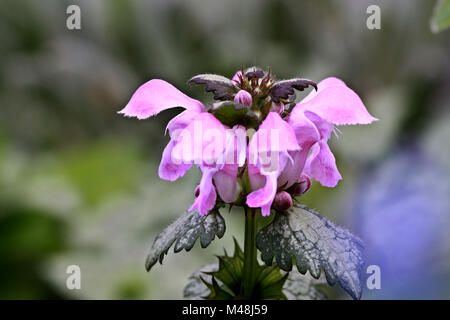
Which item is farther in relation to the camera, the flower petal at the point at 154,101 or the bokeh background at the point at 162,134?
the bokeh background at the point at 162,134

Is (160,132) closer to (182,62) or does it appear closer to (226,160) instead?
(182,62)

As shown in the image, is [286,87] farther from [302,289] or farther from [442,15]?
[302,289]

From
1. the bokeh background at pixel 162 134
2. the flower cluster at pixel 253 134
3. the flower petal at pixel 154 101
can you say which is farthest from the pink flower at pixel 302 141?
the bokeh background at pixel 162 134

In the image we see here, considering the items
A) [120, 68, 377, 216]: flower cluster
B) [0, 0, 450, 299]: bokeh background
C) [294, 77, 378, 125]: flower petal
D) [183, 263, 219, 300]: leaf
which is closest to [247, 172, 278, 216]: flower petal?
[120, 68, 377, 216]: flower cluster

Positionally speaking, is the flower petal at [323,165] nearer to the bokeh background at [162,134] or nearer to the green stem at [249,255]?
the green stem at [249,255]

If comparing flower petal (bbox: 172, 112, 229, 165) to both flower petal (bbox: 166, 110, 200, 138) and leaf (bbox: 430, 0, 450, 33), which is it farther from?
leaf (bbox: 430, 0, 450, 33)

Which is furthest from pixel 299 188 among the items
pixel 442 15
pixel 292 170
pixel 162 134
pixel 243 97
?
pixel 162 134

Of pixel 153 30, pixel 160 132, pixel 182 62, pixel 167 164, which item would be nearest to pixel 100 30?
pixel 153 30
